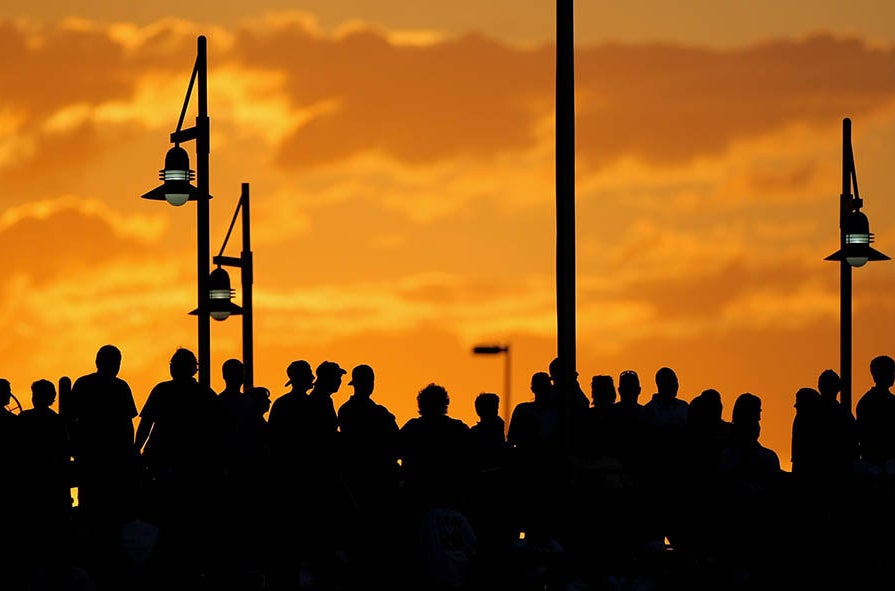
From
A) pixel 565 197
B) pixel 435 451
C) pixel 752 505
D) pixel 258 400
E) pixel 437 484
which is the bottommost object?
pixel 752 505

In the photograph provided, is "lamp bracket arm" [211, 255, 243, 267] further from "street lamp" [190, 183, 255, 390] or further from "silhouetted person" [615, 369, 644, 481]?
"silhouetted person" [615, 369, 644, 481]

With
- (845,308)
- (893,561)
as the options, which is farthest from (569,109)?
(845,308)

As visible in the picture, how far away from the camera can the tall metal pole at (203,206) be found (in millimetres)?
29219

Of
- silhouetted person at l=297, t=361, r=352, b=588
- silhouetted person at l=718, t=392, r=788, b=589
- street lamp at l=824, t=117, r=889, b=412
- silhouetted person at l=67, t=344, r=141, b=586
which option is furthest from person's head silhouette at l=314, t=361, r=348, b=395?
street lamp at l=824, t=117, r=889, b=412

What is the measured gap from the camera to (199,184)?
29.5 m

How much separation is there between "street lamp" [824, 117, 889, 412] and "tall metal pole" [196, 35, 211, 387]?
29.3 ft

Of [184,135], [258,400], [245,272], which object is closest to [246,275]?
[245,272]

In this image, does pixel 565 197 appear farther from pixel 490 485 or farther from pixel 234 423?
pixel 234 423

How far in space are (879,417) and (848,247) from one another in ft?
32.6

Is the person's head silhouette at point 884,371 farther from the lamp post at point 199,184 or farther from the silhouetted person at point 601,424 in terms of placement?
the lamp post at point 199,184

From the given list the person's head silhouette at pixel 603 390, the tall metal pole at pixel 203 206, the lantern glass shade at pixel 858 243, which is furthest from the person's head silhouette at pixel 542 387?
the lantern glass shade at pixel 858 243

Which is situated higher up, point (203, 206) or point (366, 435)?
point (203, 206)

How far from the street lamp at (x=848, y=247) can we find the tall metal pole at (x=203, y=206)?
29.3 ft

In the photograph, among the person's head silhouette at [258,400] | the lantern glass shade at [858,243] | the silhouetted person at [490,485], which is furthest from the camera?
the lantern glass shade at [858,243]
